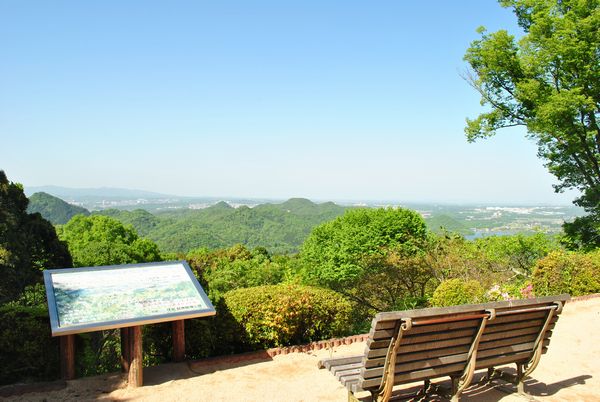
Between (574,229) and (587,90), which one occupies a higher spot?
(587,90)

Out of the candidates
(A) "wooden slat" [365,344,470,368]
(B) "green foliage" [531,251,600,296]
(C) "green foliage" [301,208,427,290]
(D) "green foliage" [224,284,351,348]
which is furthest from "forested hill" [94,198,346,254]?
(A) "wooden slat" [365,344,470,368]

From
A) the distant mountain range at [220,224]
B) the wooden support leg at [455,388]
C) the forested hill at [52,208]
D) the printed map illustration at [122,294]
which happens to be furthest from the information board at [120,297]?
the forested hill at [52,208]

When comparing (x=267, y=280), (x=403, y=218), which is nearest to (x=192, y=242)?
(x=267, y=280)

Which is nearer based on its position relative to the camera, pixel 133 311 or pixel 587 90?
pixel 133 311

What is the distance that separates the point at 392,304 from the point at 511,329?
8860 mm

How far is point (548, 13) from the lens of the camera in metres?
16.5

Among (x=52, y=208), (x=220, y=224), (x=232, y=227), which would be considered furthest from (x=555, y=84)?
(x=52, y=208)

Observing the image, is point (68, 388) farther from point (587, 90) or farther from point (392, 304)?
point (587, 90)

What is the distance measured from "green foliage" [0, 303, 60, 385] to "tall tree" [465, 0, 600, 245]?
51.6ft

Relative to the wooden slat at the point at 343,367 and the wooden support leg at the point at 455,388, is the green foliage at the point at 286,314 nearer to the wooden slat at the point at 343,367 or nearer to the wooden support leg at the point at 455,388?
the wooden slat at the point at 343,367

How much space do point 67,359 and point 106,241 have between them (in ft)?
73.1

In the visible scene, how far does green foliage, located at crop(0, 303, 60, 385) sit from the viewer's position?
5.26m

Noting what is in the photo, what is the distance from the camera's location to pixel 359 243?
1641cm

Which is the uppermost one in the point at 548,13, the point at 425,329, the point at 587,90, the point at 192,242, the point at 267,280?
the point at 548,13
